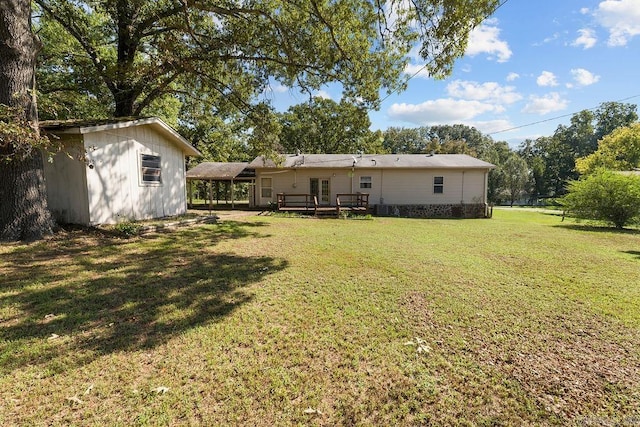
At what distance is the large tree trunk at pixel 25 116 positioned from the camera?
6.23 m

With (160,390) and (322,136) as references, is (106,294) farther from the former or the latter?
(322,136)

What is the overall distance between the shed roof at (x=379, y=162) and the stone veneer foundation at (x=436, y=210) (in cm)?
238

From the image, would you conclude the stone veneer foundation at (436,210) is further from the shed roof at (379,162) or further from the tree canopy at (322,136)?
the tree canopy at (322,136)

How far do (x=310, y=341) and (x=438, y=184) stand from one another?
17.5m

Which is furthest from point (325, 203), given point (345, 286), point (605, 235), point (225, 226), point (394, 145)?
point (394, 145)

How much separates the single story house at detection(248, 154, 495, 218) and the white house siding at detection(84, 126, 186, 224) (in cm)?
749

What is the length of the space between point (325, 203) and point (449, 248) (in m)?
11.2

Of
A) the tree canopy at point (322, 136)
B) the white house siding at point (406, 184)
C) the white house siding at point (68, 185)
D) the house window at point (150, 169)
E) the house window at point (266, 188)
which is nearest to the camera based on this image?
the white house siding at point (68, 185)

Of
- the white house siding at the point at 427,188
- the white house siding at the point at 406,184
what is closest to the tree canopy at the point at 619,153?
the white house siding at the point at 427,188

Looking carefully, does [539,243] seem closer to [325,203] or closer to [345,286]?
[345,286]

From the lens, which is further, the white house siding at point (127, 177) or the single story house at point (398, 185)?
the single story house at point (398, 185)

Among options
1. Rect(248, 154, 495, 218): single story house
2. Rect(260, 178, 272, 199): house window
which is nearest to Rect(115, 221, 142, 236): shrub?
Rect(248, 154, 495, 218): single story house

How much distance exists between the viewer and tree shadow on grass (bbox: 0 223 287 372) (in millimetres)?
3006

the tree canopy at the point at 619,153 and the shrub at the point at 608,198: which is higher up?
the tree canopy at the point at 619,153
